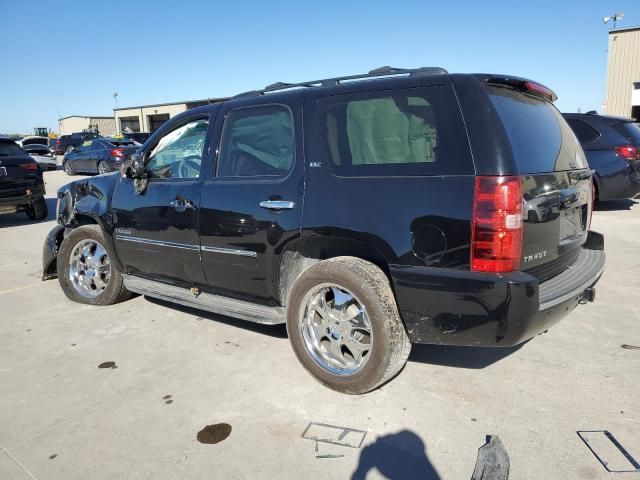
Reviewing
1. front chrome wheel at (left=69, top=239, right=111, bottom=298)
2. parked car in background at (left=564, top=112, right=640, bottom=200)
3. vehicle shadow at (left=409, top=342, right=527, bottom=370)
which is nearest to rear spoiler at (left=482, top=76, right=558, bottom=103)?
vehicle shadow at (left=409, top=342, right=527, bottom=370)

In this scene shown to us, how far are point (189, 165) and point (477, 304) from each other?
8.39 ft

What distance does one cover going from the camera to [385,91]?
2914 millimetres

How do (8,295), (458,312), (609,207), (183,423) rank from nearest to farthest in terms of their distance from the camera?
(458,312) → (183,423) → (8,295) → (609,207)

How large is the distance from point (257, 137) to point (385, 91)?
1.10m

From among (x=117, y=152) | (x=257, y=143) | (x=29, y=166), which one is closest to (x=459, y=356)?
(x=257, y=143)

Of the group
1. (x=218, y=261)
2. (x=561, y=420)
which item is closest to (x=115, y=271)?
(x=218, y=261)

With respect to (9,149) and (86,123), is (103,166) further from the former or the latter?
(86,123)

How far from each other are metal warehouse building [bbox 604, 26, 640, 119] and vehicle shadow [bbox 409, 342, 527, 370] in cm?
2827

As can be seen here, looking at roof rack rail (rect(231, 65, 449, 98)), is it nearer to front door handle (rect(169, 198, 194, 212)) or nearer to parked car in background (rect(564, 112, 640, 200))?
front door handle (rect(169, 198, 194, 212))

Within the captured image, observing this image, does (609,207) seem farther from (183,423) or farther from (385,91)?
(183,423)

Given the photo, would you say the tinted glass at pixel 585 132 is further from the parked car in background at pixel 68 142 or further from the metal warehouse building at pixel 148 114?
the metal warehouse building at pixel 148 114

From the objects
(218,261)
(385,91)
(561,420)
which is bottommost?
(561,420)

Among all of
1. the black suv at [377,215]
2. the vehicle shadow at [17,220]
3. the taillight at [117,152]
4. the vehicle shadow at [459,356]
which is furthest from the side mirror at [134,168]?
the taillight at [117,152]

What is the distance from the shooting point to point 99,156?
19.6m
